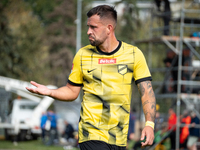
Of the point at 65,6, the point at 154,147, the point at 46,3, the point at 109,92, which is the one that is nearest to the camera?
the point at 109,92

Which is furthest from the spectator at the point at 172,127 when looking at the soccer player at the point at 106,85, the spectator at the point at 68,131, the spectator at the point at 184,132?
the soccer player at the point at 106,85

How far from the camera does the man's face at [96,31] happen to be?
13.0 feet

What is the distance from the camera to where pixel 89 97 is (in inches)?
156

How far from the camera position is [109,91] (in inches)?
154

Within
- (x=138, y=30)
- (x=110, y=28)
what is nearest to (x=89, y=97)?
(x=110, y=28)

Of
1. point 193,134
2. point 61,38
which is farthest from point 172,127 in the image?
point 61,38

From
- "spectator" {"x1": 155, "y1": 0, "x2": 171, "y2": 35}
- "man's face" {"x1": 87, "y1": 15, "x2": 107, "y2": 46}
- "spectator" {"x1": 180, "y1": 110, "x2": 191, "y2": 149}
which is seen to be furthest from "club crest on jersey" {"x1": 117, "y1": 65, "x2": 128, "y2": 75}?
"spectator" {"x1": 155, "y1": 0, "x2": 171, "y2": 35}

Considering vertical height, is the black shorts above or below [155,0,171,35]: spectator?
below

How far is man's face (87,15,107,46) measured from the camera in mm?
3965

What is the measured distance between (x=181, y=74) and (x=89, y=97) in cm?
1055

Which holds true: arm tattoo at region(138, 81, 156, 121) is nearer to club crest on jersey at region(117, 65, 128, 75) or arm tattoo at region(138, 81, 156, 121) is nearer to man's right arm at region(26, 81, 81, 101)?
club crest on jersey at region(117, 65, 128, 75)

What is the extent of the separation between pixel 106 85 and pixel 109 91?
7cm

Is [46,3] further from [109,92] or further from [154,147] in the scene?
[109,92]

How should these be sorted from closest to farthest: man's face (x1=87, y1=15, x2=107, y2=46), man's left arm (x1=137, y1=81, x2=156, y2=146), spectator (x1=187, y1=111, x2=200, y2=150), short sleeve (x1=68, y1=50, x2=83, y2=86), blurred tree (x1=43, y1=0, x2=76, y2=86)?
man's left arm (x1=137, y1=81, x2=156, y2=146) → man's face (x1=87, y1=15, x2=107, y2=46) → short sleeve (x1=68, y1=50, x2=83, y2=86) → spectator (x1=187, y1=111, x2=200, y2=150) → blurred tree (x1=43, y1=0, x2=76, y2=86)
